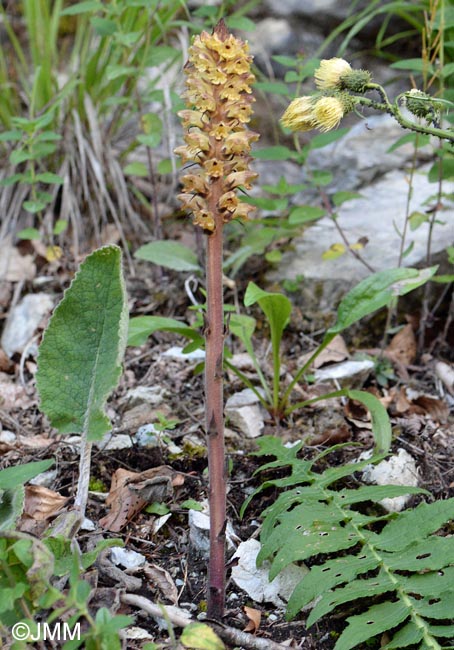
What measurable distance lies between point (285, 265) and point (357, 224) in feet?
1.59

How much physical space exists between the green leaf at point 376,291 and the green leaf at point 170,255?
2.82 ft

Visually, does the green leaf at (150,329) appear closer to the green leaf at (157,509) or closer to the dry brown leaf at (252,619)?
the green leaf at (157,509)

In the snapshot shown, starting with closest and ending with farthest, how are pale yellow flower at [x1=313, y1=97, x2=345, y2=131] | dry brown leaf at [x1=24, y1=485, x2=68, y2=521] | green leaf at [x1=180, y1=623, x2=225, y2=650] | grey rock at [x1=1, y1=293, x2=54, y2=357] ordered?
1. green leaf at [x1=180, y1=623, x2=225, y2=650]
2. pale yellow flower at [x1=313, y1=97, x2=345, y2=131]
3. dry brown leaf at [x1=24, y1=485, x2=68, y2=521]
4. grey rock at [x1=1, y1=293, x2=54, y2=357]

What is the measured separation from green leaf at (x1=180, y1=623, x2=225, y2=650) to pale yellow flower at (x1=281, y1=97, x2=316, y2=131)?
3.82 feet

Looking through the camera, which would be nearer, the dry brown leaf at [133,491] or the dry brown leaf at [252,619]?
the dry brown leaf at [252,619]

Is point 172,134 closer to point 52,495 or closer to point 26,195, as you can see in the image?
point 26,195

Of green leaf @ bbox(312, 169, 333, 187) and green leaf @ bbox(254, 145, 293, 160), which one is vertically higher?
green leaf @ bbox(254, 145, 293, 160)

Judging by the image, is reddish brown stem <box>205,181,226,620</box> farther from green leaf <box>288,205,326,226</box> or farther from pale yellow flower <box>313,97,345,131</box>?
green leaf <box>288,205,326,226</box>

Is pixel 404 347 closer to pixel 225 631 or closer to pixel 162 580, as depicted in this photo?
pixel 162 580

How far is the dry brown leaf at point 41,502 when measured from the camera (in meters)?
2.11

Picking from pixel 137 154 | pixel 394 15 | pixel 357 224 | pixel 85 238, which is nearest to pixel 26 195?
pixel 85 238

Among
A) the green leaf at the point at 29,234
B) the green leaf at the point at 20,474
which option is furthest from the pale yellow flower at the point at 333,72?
the green leaf at the point at 29,234

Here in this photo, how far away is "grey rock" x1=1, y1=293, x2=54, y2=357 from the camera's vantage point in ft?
11.0

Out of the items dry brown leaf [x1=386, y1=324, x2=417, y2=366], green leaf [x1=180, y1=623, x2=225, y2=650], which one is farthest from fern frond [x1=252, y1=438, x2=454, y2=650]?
dry brown leaf [x1=386, y1=324, x2=417, y2=366]
